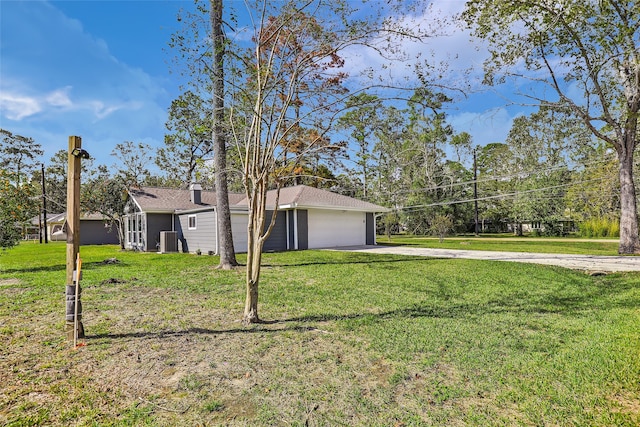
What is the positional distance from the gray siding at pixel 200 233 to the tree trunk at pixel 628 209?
15364 mm

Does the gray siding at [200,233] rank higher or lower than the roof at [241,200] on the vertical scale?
lower

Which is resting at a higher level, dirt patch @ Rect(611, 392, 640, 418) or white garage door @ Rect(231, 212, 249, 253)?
white garage door @ Rect(231, 212, 249, 253)

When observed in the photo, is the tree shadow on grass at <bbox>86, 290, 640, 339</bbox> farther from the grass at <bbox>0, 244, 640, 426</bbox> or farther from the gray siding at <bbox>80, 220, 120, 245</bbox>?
the gray siding at <bbox>80, 220, 120, 245</bbox>

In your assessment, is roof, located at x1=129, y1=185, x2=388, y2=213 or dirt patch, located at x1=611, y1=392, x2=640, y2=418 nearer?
dirt patch, located at x1=611, y1=392, x2=640, y2=418

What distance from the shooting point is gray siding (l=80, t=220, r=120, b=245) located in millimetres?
26438

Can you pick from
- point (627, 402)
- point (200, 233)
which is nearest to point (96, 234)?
point (200, 233)

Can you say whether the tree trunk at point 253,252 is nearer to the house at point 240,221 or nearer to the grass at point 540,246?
the house at point 240,221

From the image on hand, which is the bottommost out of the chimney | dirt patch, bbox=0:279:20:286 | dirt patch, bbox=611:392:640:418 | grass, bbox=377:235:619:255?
dirt patch, bbox=611:392:640:418

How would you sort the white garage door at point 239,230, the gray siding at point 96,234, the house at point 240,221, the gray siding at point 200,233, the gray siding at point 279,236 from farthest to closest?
the gray siding at point 96,234 → the gray siding at point 279,236 → the house at point 240,221 → the white garage door at point 239,230 → the gray siding at point 200,233

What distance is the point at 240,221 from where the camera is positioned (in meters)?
15.7

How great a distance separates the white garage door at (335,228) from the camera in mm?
17297

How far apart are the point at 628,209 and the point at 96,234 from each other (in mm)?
32018

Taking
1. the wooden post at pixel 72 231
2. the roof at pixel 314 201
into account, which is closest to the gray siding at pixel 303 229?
the roof at pixel 314 201

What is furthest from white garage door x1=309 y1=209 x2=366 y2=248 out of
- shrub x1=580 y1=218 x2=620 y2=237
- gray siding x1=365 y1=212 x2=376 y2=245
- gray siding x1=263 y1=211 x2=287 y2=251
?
shrub x1=580 y1=218 x2=620 y2=237
